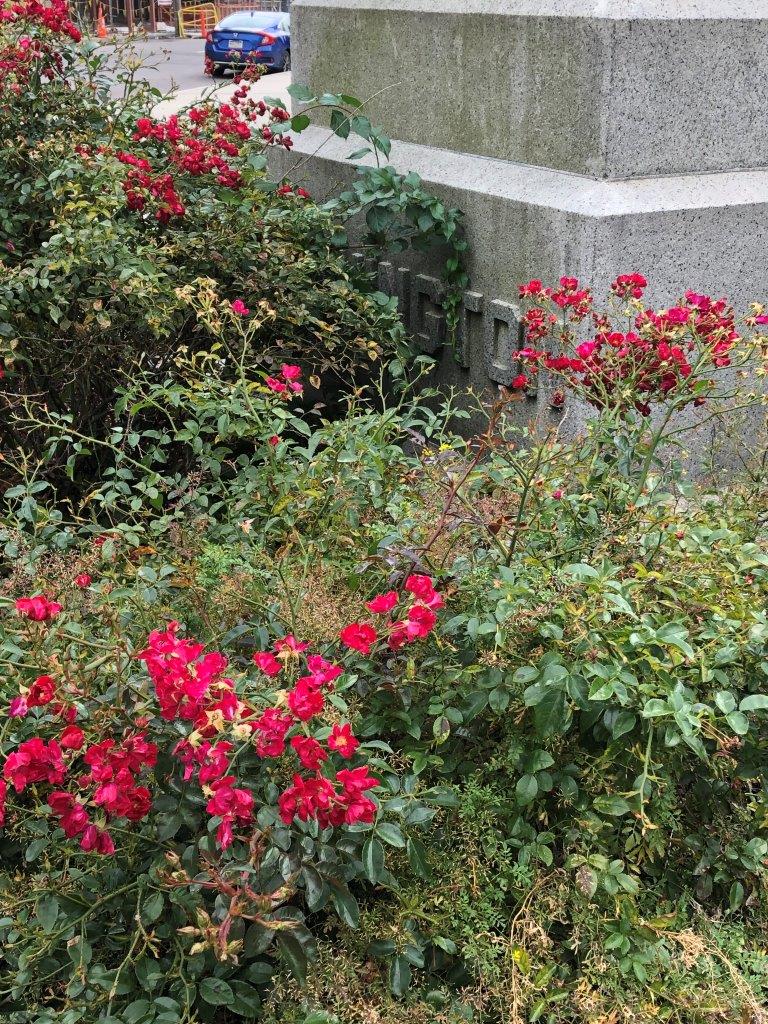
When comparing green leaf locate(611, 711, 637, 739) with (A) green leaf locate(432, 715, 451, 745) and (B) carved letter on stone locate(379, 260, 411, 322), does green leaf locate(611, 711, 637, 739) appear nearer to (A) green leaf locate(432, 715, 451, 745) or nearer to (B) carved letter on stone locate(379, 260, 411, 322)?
(A) green leaf locate(432, 715, 451, 745)

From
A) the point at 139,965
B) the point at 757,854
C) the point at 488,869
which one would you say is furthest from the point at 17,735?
the point at 757,854

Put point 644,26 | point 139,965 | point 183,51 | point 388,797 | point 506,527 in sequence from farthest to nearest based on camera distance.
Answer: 1. point 183,51
2. point 644,26
3. point 506,527
4. point 388,797
5. point 139,965

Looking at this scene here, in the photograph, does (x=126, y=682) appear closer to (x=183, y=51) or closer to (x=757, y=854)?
(x=757, y=854)

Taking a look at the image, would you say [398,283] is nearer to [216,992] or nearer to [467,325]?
[467,325]

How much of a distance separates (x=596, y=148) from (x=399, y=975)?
2.56 m

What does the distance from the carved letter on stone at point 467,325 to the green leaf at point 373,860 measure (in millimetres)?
2518

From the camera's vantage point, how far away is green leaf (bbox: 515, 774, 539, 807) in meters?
1.92

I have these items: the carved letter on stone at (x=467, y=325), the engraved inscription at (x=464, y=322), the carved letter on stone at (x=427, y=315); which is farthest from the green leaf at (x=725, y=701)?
the carved letter on stone at (x=427, y=315)

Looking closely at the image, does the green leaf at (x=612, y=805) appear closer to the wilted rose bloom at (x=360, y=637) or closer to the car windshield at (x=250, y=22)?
the wilted rose bloom at (x=360, y=637)

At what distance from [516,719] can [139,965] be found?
0.74 metres

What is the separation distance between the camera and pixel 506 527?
7.48ft

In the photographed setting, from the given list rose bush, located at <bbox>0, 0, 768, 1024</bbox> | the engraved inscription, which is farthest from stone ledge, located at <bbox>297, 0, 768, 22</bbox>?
rose bush, located at <bbox>0, 0, 768, 1024</bbox>

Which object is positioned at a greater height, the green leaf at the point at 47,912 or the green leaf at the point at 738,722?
the green leaf at the point at 738,722

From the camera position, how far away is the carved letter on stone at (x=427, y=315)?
4121mm
